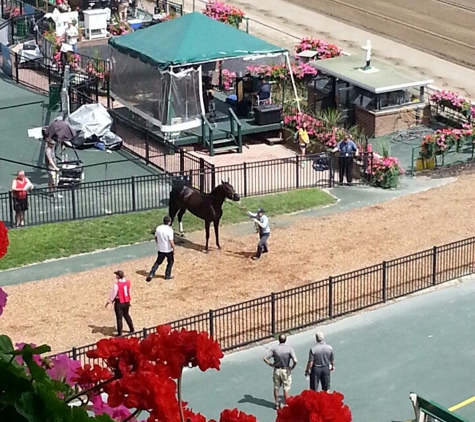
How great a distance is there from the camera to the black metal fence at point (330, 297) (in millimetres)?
18219

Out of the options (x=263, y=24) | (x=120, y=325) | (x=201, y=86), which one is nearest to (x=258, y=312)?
(x=120, y=325)

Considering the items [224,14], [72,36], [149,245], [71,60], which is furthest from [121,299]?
[224,14]

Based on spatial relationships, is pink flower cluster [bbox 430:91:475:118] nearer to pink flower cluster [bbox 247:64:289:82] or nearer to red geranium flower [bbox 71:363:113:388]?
pink flower cluster [bbox 247:64:289:82]

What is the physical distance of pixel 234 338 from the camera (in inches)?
717

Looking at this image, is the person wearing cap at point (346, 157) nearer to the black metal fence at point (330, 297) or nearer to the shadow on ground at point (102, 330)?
the black metal fence at point (330, 297)

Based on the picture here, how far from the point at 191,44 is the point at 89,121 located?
3.44m

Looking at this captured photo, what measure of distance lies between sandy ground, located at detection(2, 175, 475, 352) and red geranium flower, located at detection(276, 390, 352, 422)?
517 inches

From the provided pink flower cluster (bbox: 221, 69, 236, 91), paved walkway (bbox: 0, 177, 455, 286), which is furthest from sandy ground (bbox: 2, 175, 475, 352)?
pink flower cluster (bbox: 221, 69, 236, 91)

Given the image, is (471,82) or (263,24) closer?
(471,82)

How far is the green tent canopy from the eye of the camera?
30312 mm

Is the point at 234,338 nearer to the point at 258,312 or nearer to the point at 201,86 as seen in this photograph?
the point at 258,312

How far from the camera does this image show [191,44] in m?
30.6

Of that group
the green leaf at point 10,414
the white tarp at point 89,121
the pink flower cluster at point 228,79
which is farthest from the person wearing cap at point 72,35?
the green leaf at point 10,414

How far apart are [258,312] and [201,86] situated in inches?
509
